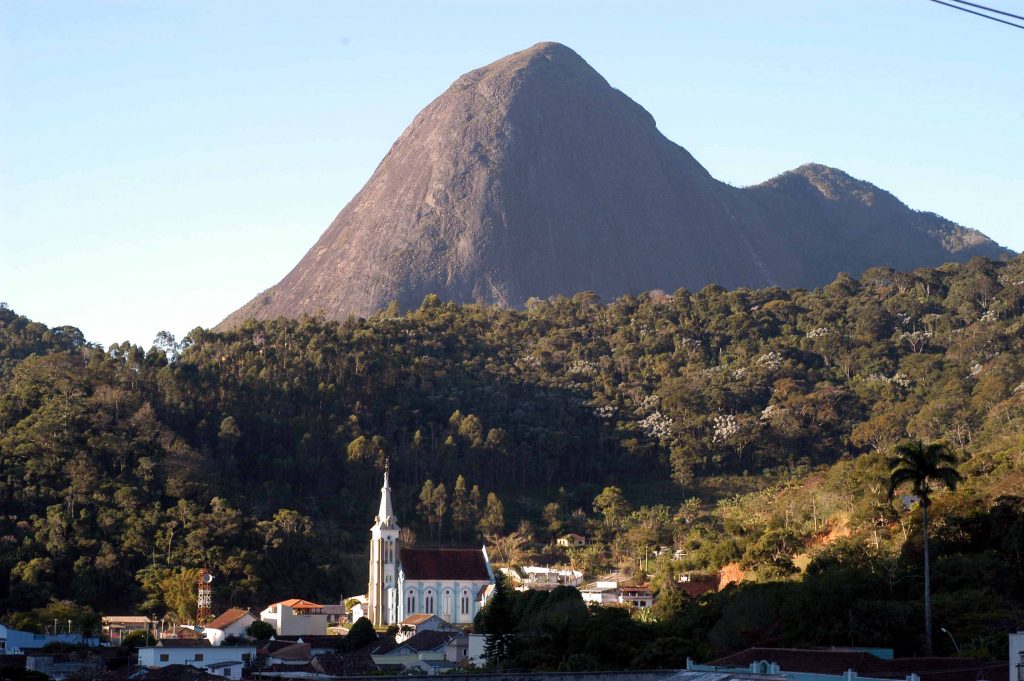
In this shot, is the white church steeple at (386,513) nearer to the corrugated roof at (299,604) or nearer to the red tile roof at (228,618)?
the corrugated roof at (299,604)

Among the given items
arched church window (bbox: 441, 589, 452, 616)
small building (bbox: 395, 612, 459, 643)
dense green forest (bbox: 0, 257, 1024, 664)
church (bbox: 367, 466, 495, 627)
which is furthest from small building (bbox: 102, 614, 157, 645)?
arched church window (bbox: 441, 589, 452, 616)

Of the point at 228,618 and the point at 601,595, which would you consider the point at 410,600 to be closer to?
the point at 228,618

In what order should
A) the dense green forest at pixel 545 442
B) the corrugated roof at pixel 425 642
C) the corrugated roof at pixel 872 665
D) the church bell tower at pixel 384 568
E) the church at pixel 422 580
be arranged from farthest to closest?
1. the church at pixel 422 580
2. the church bell tower at pixel 384 568
3. the dense green forest at pixel 545 442
4. the corrugated roof at pixel 425 642
5. the corrugated roof at pixel 872 665

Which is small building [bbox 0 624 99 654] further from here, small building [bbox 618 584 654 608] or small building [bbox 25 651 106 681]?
small building [bbox 618 584 654 608]

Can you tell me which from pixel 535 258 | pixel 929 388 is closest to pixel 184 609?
pixel 929 388

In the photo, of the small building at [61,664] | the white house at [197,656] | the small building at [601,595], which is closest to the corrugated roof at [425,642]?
the small building at [601,595]
